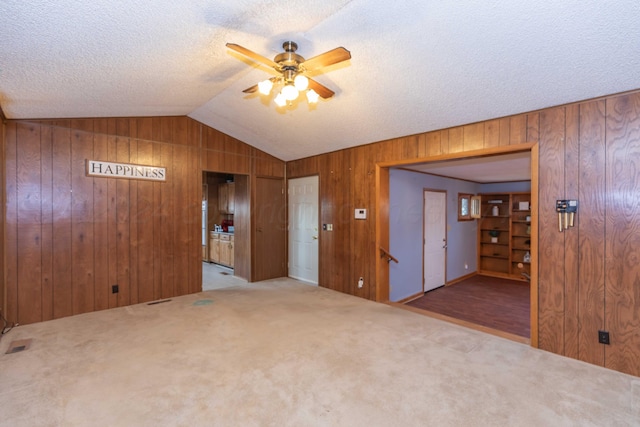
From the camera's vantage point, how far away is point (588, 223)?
2.77 meters

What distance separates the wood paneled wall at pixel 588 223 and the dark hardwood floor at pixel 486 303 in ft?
3.65

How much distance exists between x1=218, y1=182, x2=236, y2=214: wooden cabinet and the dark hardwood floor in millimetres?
5055

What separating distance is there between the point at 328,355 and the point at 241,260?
3.64m

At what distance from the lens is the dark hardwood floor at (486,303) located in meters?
4.25

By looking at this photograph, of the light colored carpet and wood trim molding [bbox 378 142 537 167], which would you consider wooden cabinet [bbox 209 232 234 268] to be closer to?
the light colored carpet

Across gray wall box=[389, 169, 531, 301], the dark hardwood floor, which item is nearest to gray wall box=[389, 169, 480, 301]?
gray wall box=[389, 169, 531, 301]

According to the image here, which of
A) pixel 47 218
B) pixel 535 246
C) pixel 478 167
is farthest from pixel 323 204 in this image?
pixel 47 218

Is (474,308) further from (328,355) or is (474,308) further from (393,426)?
(393,426)

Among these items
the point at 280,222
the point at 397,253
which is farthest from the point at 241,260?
the point at 397,253

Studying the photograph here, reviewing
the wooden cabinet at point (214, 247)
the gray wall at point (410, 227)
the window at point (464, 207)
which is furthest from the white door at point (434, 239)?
the wooden cabinet at point (214, 247)

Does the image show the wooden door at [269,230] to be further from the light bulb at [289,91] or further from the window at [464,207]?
the window at [464,207]

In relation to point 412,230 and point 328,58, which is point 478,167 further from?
point 328,58

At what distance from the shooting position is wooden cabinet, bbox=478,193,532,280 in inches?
281

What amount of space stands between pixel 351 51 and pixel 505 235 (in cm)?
676
